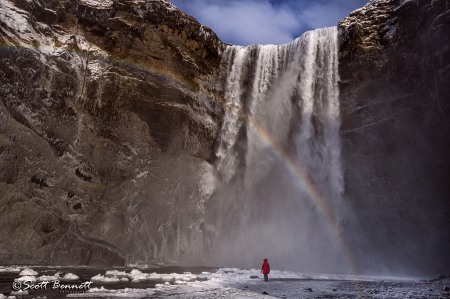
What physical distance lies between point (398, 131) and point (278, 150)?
7.76m

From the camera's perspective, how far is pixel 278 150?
21609mm

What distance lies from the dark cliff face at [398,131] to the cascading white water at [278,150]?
129cm

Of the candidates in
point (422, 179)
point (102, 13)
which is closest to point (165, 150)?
point (102, 13)

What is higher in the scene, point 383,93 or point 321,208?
point 383,93

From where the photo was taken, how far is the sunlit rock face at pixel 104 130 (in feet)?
50.5

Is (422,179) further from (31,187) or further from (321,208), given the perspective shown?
(31,187)

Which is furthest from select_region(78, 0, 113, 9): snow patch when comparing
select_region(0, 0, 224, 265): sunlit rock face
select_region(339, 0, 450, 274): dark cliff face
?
select_region(339, 0, 450, 274): dark cliff face

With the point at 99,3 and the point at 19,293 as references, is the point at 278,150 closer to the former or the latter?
the point at 99,3

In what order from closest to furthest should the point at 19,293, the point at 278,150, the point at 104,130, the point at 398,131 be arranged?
the point at 19,293, the point at 104,130, the point at 398,131, the point at 278,150

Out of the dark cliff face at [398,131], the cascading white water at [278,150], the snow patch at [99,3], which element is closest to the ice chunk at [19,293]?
the cascading white water at [278,150]

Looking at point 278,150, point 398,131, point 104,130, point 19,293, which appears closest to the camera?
point 19,293

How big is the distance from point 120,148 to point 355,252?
16652 millimetres

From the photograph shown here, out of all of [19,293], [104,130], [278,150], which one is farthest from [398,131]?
[19,293]

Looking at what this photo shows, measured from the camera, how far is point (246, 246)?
20859 millimetres
